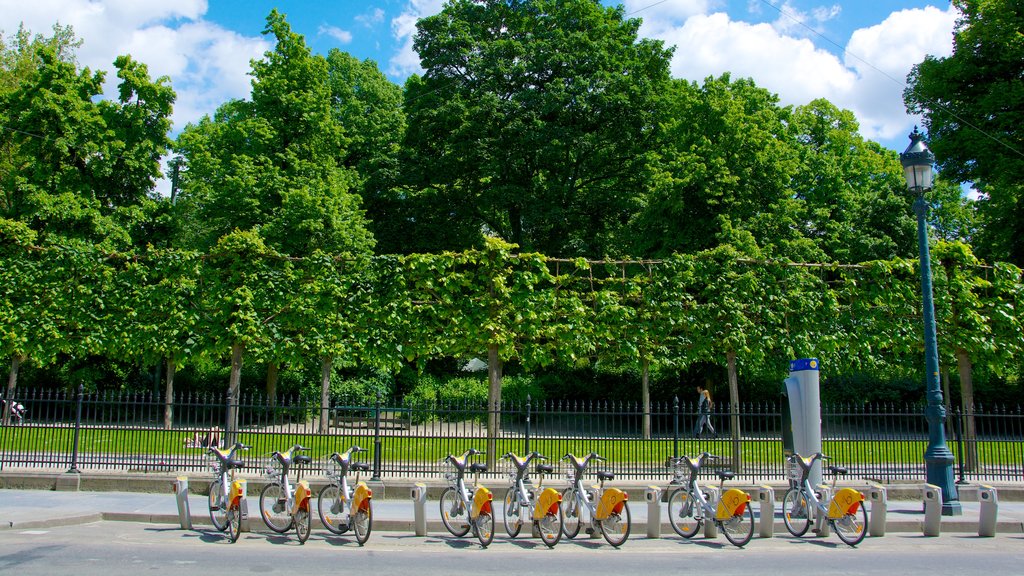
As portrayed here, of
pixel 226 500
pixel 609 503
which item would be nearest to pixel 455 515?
pixel 609 503

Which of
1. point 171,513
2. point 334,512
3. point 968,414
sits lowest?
point 171,513

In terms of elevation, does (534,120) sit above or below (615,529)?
above

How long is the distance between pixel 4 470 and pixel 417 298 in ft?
30.3

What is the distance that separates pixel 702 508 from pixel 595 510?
155cm

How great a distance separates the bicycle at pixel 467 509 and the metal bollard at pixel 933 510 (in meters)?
6.51

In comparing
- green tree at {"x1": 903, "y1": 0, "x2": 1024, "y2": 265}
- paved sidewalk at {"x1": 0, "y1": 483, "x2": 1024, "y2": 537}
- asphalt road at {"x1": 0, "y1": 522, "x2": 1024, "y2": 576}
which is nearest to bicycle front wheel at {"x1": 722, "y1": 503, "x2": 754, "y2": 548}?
asphalt road at {"x1": 0, "y1": 522, "x2": 1024, "y2": 576}

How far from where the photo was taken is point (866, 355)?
1867 centimetres

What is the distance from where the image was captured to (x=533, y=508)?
32.0 feet

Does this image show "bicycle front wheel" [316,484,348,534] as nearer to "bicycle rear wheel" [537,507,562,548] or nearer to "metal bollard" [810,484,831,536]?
"bicycle rear wheel" [537,507,562,548]

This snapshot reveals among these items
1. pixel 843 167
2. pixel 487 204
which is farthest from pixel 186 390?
pixel 843 167

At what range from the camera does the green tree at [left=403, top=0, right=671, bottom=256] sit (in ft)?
98.3

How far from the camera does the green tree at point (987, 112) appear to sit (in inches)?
1009

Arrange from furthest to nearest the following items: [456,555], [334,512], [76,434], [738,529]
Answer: [76,434], [334,512], [738,529], [456,555]

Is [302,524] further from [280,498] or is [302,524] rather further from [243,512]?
[243,512]
